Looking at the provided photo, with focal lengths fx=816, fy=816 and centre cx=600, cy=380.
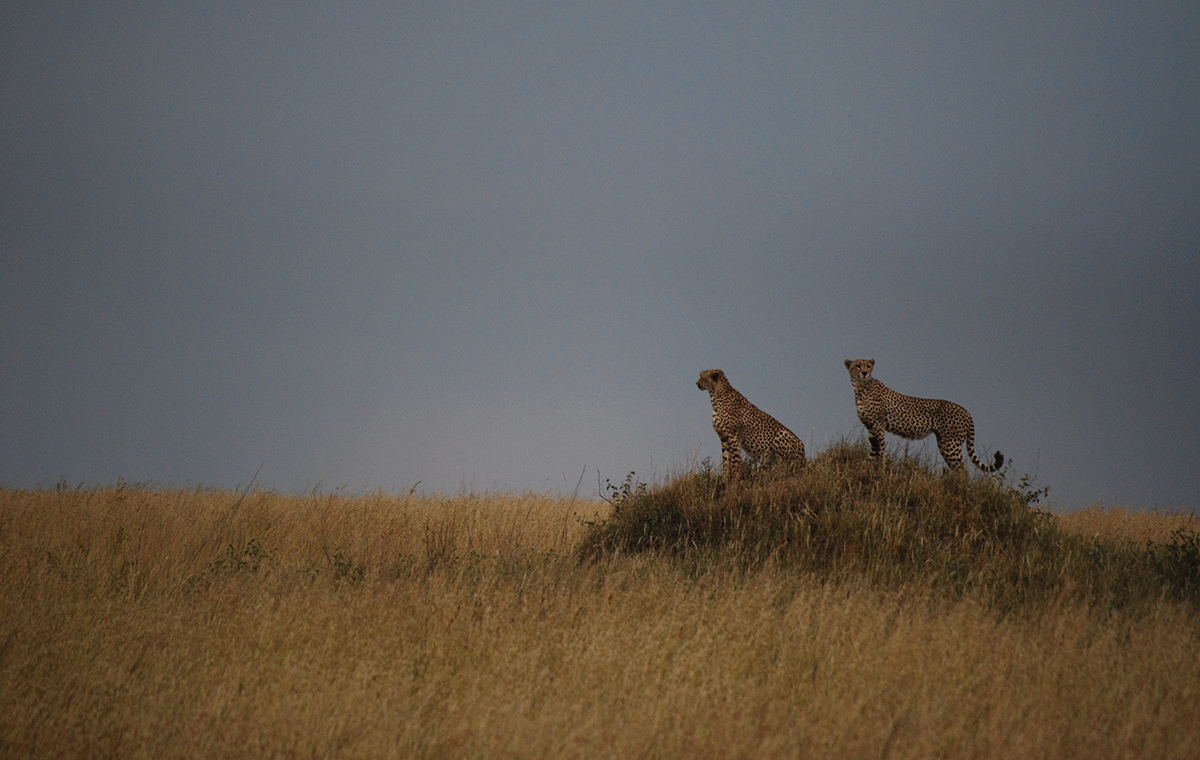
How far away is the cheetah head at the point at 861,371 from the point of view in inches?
493

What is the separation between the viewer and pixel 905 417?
12617 millimetres

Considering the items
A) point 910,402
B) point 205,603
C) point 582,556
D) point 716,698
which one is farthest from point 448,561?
point 910,402

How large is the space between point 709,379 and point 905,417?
3087mm

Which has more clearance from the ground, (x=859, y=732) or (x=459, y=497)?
(x=459, y=497)

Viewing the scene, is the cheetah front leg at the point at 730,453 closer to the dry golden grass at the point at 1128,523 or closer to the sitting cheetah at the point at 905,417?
the sitting cheetah at the point at 905,417

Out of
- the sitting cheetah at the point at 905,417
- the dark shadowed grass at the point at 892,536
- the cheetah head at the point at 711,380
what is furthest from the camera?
the cheetah head at the point at 711,380

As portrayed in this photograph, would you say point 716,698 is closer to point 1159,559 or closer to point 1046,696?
point 1046,696

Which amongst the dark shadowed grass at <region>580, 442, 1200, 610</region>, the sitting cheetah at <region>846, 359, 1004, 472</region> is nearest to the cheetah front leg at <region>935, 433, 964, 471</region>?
the sitting cheetah at <region>846, 359, 1004, 472</region>

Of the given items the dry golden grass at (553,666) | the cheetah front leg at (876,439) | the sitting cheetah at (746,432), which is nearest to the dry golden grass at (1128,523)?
the cheetah front leg at (876,439)

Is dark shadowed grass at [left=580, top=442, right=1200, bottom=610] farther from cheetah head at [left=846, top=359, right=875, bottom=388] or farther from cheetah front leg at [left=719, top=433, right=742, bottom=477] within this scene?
cheetah head at [left=846, top=359, right=875, bottom=388]

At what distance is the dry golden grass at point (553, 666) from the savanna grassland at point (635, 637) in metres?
0.02

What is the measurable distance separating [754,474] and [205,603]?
7416mm

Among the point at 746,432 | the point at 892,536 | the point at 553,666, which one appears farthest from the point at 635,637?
the point at 746,432

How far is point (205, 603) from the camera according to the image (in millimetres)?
6941
